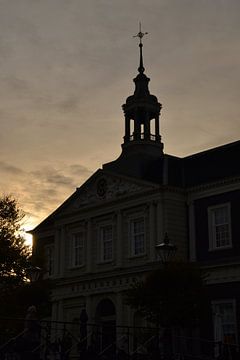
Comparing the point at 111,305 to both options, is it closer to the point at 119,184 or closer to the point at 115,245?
the point at 115,245

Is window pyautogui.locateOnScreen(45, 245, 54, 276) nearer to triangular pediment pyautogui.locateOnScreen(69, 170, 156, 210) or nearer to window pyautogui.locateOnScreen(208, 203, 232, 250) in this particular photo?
triangular pediment pyautogui.locateOnScreen(69, 170, 156, 210)

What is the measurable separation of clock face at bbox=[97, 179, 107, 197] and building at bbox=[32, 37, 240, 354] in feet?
0.07

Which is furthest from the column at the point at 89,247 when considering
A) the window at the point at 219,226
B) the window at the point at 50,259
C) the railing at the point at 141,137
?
the window at the point at 219,226

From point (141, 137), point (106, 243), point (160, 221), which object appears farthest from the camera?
point (141, 137)

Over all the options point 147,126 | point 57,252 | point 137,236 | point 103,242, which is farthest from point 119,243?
point 147,126

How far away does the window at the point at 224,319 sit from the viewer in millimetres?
37438

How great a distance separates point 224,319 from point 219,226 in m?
5.47

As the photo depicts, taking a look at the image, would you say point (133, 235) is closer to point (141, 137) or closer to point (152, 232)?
point (152, 232)

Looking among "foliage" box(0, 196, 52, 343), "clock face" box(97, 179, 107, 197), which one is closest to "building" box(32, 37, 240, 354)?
"clock face" box(97, 179, 107, 197)

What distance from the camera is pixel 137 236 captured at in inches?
1705

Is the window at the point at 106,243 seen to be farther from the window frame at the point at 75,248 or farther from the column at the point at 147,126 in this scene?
the column at the point at 147,126

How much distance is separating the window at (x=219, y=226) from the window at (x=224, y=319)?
11.0 feet

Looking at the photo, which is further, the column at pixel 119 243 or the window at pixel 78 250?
the window at pixel 78 250

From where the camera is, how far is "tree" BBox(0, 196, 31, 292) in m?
38.4
